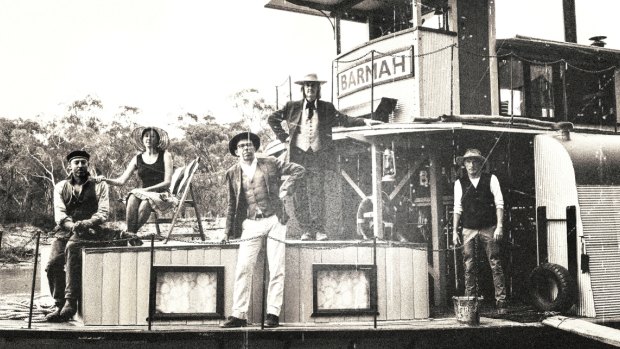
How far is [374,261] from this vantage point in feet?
19.2

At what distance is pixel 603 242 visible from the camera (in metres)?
6.66

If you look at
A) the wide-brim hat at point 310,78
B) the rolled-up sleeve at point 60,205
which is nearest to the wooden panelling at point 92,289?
the rolled-up sleeve at point 60,205

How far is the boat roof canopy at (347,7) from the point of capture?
34.1 feet

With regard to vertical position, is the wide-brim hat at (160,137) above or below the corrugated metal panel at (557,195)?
above

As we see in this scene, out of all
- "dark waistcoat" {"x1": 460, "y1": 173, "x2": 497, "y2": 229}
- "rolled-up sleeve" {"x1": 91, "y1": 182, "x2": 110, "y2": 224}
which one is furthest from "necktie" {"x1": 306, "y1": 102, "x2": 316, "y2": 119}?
"rolled-up sleeve" {"x1": 91, "y1": 182, "x2": 110, "y2": 224}

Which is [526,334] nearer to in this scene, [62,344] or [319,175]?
[319,175]

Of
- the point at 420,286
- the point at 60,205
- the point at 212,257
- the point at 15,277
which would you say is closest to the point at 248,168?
the point at 212,257

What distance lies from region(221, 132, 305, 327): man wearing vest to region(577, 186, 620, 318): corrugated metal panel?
320 cm

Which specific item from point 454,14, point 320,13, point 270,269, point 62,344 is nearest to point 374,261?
point 270,269

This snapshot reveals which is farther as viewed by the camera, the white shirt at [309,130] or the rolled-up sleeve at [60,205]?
the white shirt at [309,130]

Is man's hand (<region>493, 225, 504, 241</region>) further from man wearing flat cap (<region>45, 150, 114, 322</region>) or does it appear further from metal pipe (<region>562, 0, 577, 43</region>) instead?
metal pipe (<region>562, 0, 577, 43</region>)

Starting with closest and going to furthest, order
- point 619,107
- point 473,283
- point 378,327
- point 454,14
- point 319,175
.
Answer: point 378,327 < point 473,283 < point 319,175 < point 454,14 < point 619,107

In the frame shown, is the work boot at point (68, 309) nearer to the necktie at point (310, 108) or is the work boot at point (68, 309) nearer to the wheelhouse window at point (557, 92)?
the necktie at point (310, 108)

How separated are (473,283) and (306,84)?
287 cm
